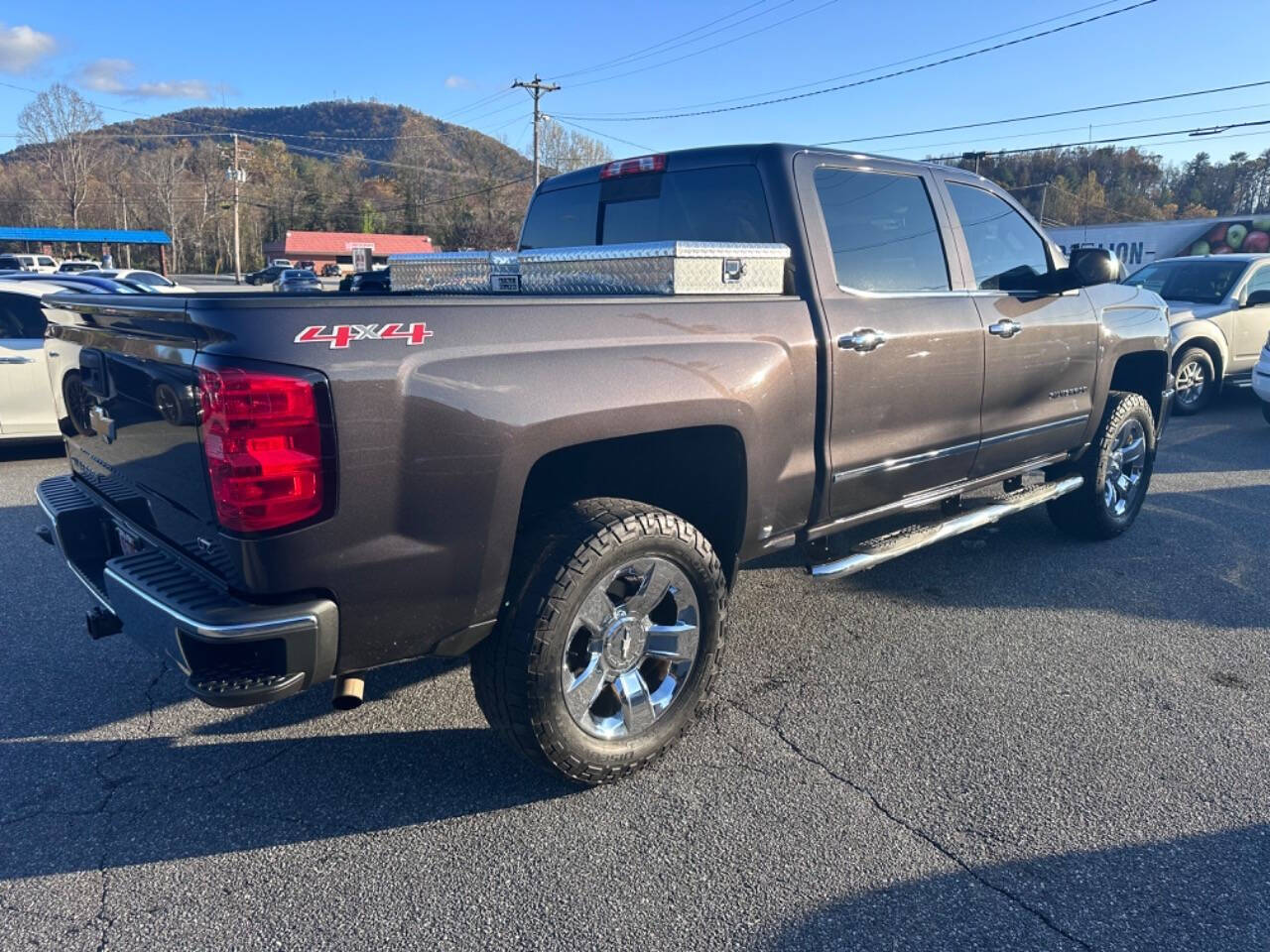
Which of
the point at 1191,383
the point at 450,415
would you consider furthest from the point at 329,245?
the point at 450,415

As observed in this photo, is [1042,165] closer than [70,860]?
No

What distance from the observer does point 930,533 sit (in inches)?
157

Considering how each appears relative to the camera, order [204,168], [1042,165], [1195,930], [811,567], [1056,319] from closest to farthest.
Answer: [1195,930] < [811,567] < [1056,319] < [1042,165] < [204,168]

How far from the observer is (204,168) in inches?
3617

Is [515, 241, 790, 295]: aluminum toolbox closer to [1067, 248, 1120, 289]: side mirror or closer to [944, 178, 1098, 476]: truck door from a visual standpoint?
[944, 178, 1098, 476]: truck door

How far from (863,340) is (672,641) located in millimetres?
1383

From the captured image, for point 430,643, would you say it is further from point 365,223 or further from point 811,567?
point 365,223

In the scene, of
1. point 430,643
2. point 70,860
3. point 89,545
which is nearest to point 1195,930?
point 430,643

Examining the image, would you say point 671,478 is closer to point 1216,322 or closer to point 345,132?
point 1216,322

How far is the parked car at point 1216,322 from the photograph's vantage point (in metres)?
9.99

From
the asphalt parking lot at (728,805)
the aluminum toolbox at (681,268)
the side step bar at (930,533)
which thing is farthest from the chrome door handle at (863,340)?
the asphalt parking lot at (728,805)

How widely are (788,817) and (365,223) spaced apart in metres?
100

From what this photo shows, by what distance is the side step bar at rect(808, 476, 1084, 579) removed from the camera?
11.7 feet

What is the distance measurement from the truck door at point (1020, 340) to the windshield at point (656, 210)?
4.00 feet
